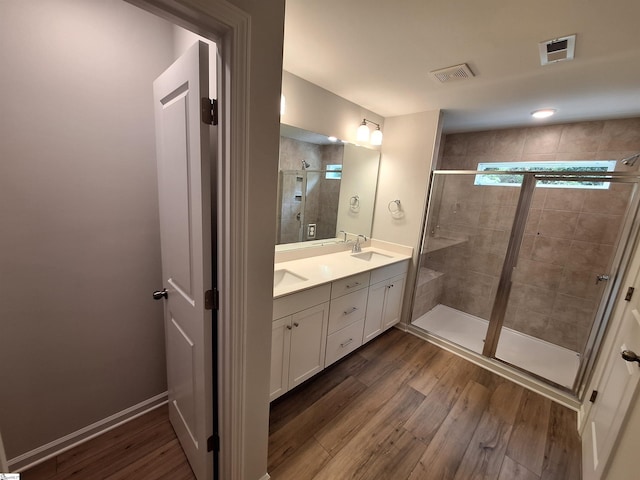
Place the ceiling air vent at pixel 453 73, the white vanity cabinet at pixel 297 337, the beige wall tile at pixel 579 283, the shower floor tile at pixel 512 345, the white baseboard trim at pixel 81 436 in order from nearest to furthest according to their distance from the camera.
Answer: the white baseboard trim at pixel 81 436
the white vanity cabinet at pixel 297 337
the ceiling air vent at pixel 453 73
the shower floor tile at pixel 512 345
the beige wall tile at pixel 579 283

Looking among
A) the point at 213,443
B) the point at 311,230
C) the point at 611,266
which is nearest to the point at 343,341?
the point at 311,230

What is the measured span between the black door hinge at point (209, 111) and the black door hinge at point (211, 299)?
631 mm

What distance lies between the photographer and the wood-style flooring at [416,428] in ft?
4.67

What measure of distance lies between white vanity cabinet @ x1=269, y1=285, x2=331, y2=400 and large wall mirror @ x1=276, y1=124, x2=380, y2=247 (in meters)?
0.66

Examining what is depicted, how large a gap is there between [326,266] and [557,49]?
1.91m

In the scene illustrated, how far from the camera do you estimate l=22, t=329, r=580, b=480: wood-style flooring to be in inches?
53.6

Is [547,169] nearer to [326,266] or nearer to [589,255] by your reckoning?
[589,255]

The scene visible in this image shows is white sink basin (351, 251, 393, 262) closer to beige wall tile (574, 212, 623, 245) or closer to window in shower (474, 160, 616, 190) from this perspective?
window in shower (474, 160, 616, 190)

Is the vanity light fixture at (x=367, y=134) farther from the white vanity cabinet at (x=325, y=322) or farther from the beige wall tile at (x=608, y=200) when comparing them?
the beige wall tile at (x=608, y=200)

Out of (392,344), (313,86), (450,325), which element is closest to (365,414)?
(392,344)

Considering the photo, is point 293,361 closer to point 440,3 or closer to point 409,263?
point 409,263

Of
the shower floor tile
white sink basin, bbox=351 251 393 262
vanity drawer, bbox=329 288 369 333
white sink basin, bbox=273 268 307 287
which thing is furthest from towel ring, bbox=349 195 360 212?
the shower floor tile

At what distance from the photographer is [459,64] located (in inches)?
63.3

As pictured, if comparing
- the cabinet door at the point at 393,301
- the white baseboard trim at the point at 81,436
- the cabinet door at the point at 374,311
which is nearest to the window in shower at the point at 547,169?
the cabinet door at the point at 393,301
